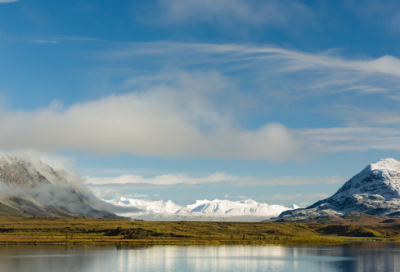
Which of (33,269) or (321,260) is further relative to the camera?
(321,260)

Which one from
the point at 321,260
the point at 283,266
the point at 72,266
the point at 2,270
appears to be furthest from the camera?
the point at 321,260

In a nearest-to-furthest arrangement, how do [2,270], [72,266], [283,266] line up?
[2,270] < [72,266] < [283,266]

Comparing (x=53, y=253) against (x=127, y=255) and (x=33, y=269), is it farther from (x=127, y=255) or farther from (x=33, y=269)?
(x=33, y=269)

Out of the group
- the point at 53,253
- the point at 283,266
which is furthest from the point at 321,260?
the point at 53,253

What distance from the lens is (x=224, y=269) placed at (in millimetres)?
139500

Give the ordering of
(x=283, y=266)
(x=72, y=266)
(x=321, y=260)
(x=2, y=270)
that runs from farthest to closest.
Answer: (x=321, y=260) < (x=283, y=266) < (x=72, y=266) < (x=2, y=270)

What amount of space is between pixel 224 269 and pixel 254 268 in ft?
33.9

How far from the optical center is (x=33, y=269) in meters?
132

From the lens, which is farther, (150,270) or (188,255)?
(188,255)

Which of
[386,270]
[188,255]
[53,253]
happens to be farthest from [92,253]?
[386,270]

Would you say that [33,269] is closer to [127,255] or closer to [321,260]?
[127,255]

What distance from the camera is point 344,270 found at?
144 metres

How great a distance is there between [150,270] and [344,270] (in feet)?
193

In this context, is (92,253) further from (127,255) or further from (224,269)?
(224,269)
